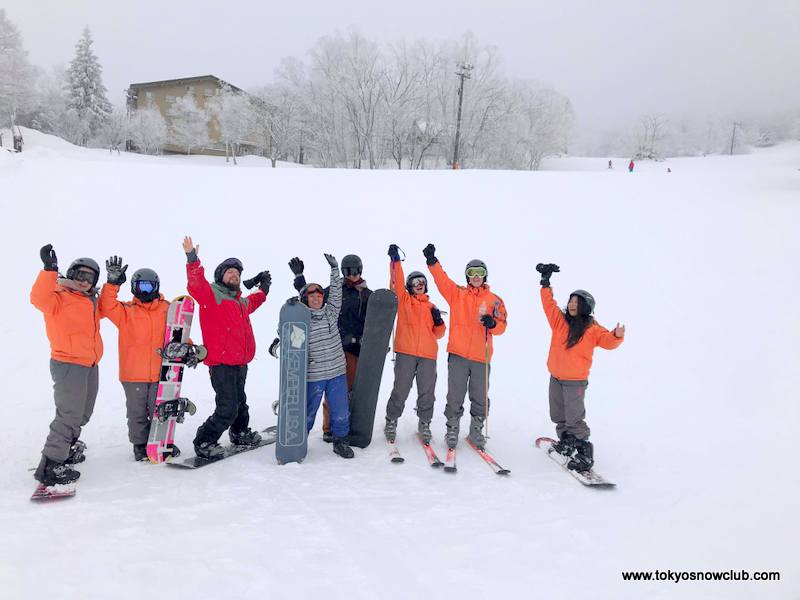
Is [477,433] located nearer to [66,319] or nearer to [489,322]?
[489,322]

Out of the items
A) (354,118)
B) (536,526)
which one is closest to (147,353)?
(536,526)

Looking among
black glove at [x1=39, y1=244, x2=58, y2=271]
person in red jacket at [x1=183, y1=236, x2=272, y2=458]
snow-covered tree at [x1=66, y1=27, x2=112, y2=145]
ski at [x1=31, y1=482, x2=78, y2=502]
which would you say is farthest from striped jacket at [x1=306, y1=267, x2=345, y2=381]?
snow-covered tree at [x1=66, y1=27, x2=112, y2=145]

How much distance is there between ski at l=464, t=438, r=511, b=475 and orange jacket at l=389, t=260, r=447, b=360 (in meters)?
0.99

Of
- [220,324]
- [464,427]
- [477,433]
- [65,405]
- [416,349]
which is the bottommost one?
[464,427]

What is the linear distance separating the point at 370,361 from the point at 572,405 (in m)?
2.02

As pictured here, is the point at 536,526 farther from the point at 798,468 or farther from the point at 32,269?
the point at 32,269

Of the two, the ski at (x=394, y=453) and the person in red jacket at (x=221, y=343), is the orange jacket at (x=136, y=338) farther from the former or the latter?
the ski at (x=394, y=453)

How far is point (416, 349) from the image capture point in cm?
474

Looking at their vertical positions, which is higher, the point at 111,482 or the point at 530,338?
the point at 530,338

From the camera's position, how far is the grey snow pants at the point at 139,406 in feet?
12.9

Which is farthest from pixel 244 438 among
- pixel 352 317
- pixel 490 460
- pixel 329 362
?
pixel 490 460

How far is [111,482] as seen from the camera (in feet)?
12.0

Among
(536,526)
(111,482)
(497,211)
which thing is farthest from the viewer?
(497,211)

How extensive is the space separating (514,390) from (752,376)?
3.13 metres
